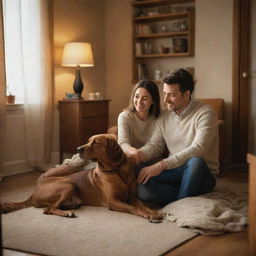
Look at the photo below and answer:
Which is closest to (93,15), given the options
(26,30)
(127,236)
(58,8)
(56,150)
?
(58,8)

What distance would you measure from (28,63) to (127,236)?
2.69 meters

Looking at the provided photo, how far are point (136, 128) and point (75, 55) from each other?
1.93 m

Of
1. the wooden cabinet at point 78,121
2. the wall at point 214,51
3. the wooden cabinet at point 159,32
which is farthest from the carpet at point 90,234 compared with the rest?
the wooden cabinet at point 159,32

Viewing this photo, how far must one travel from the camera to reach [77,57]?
16.0 ft

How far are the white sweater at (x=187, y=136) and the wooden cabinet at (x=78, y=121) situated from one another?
1777 mm

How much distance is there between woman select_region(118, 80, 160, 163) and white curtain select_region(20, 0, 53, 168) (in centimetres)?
167

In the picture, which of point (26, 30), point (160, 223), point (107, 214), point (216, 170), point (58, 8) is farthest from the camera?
point (58, 8)

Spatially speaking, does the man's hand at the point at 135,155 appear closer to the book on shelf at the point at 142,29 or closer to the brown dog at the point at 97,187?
the brown dog at the point at 97,187

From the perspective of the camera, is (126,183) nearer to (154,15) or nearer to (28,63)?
(28,63)

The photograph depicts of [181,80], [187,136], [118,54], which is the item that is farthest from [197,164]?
[118,54]

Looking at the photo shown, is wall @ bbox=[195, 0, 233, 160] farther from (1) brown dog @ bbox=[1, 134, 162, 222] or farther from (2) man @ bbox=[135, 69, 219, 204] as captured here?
(1) brown dog @ bbox=[1, 134, 162, 222]

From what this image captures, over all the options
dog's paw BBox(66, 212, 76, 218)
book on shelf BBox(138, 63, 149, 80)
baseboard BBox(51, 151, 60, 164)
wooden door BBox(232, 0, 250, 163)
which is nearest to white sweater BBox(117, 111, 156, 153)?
dog's paw BBox(66, 212, 76, 218)

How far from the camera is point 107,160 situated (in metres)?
2.89

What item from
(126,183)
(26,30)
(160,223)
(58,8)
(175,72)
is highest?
(58,8)
